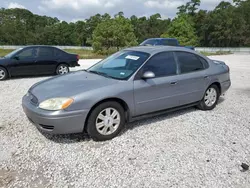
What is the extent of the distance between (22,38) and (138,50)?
73278 millimetres

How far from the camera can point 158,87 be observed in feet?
13.4

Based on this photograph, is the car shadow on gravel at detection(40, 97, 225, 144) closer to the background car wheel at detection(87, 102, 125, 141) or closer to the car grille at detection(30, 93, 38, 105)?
the background car wheel at detection(87, 102, 125, 141)

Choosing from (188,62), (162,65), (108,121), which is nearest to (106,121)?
(108,121)

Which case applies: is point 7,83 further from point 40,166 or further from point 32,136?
point 40,166

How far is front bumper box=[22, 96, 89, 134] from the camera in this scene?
3.27m

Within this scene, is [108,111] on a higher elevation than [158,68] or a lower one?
lower

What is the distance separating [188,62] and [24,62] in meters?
6.63

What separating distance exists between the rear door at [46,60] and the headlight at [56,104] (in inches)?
250

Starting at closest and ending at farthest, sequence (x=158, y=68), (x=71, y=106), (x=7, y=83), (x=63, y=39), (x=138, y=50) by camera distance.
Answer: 1. (x=71, y=106)
2. (x=158, y=68)
3. (x=138, y=50)
4. (x=7, y=83)
5. (x=63, y=39)

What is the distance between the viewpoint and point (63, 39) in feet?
247

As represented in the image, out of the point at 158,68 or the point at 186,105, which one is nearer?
the point at 158,68

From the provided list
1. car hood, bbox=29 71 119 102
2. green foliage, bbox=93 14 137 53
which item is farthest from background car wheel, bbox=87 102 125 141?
green foliage, bbox=93 14 137 53

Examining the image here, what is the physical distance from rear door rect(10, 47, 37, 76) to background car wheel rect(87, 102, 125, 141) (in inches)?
255

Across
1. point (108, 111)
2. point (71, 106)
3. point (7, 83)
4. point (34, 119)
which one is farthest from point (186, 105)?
point (7, 83)
